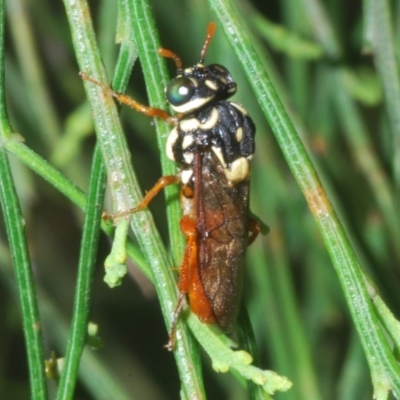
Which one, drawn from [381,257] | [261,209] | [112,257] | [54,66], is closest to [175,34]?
[54,66]

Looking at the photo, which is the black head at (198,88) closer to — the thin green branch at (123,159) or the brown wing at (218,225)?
the brown wing at (218,225)

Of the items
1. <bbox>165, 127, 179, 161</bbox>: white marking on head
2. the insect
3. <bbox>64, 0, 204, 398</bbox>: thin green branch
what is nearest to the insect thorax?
the insect

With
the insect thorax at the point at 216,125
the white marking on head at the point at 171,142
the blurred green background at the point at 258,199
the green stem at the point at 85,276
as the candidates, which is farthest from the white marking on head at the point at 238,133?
the green stem at the point at 85,276

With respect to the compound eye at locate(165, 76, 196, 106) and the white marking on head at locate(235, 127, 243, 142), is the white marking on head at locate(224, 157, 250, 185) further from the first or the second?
the compound eye at locate(165, 76, 196, 106)


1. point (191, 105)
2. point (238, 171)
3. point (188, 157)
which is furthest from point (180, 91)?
point (238, 171)

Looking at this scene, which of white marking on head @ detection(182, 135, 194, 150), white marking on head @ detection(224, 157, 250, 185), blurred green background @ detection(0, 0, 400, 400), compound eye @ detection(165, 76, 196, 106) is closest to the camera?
compound eye @ detection(165, 76, 196, 106)

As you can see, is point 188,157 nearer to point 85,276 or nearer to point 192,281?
point 192,281
